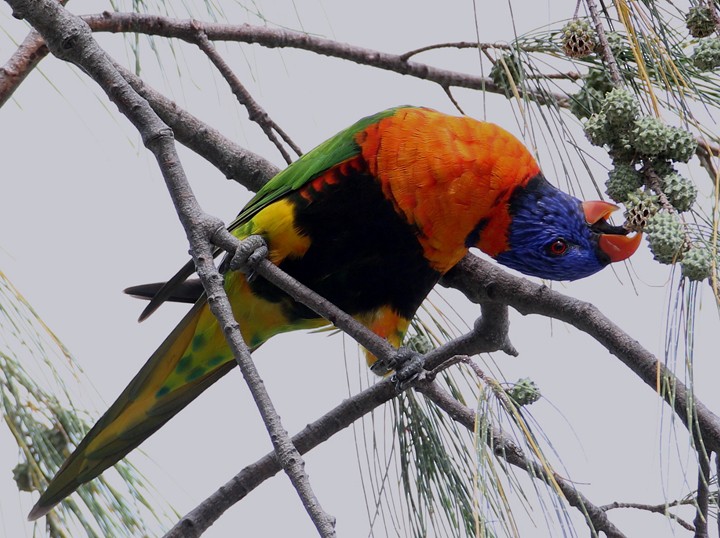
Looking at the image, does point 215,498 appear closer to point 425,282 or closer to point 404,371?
point 404,371

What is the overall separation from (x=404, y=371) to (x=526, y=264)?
41cm

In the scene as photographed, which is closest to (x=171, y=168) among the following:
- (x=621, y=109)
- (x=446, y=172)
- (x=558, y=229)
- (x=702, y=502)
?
(x=446, y=172)

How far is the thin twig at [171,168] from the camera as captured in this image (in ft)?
3.05

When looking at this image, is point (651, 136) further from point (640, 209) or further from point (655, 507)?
point (655, 507)

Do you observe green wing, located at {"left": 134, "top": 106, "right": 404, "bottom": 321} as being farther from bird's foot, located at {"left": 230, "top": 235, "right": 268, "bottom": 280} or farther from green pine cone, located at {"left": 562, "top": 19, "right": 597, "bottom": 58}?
green pine cone, located at {"left": 562, "top": 19, "right": 597, "bottom": 58}

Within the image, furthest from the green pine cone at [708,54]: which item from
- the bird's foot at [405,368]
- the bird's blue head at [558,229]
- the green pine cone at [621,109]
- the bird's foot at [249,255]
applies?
the bird's foot at [249,255]

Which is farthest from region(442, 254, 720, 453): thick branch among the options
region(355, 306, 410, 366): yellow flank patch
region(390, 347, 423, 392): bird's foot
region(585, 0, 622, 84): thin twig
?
region(585, 0, 622, 84): thin twig

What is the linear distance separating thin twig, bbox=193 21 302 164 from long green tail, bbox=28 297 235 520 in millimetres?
390

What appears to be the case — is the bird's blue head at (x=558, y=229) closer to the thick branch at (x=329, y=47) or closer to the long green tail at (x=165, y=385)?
the thick branch at (x=329, y=47)

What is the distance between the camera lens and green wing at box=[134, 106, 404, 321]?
1526 mm

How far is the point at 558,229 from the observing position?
154 cm

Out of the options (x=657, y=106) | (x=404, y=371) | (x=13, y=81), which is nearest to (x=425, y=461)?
(x=404, y=371)

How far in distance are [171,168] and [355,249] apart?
0.46 meters

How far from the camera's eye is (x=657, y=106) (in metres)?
1.03
